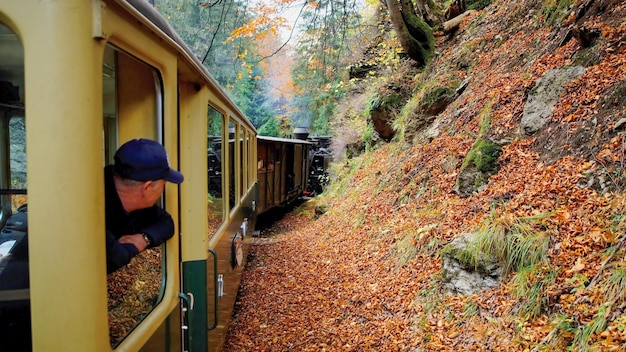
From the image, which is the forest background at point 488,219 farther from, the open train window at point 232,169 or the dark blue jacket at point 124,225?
the dark blue jacket at point 124,225

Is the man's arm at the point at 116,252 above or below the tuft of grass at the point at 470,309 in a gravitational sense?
above

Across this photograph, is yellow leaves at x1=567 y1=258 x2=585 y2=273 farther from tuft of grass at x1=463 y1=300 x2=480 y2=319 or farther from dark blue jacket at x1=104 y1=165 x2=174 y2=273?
dark blue jacket at x1=104 y1=165 x2=174 y2=273

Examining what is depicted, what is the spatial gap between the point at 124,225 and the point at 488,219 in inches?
152

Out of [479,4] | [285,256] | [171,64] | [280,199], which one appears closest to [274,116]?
[280,199]

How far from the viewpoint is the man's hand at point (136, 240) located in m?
1.73

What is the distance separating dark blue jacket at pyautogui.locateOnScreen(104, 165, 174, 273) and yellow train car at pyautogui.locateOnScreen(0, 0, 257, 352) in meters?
0.14

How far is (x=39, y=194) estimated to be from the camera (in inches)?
49.4

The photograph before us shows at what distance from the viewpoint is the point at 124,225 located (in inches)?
69.5

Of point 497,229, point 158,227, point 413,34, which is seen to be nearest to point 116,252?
point 158,227

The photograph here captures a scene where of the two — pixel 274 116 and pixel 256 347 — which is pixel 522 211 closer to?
pixel 256 347

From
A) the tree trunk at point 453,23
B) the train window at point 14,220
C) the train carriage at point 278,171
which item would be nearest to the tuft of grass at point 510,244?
the train window at point 14,220

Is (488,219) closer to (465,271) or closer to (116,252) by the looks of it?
(465,271)

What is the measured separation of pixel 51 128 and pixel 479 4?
1293 centimetres

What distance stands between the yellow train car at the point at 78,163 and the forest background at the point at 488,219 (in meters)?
2.62
